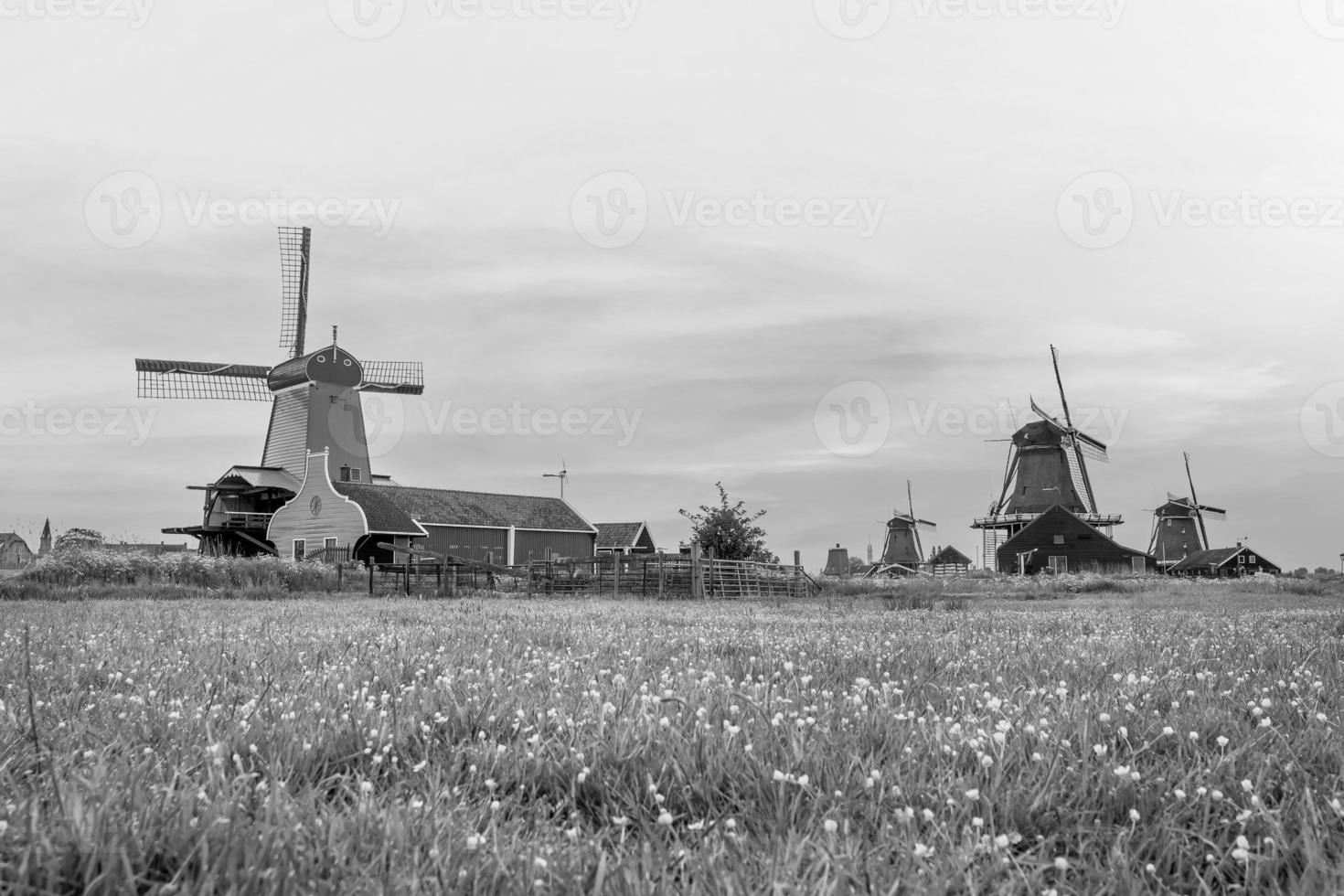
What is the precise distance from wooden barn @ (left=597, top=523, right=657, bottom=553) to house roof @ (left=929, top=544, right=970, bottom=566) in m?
49.9

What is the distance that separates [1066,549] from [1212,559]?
83.0 ft

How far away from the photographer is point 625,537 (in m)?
74.3

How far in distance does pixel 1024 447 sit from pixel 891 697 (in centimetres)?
9390

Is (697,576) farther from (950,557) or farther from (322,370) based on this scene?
(950,557)

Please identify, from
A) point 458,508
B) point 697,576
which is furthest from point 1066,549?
point 697,576

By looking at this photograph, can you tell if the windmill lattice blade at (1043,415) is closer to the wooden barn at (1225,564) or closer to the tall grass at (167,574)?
the wooden barn at (1225,564)

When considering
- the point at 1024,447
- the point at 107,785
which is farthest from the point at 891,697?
the point at 1024,447

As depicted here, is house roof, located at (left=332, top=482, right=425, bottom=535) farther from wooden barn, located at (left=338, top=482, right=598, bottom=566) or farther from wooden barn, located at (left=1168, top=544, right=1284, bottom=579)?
wooden barn, located at (left=1168, top=544, right=1284, bottom=579)

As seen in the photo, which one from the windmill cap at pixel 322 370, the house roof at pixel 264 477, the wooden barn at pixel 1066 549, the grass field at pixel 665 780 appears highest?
the windmill cap at pixel 322 370

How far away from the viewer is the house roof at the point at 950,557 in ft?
374

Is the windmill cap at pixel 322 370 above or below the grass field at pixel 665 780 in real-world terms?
above

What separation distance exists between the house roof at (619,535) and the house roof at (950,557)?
5095 centimetres

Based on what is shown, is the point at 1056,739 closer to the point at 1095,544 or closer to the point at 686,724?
the point at 686,724

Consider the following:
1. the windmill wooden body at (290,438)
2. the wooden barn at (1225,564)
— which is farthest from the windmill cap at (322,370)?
the wooden barn at (1225,564)
